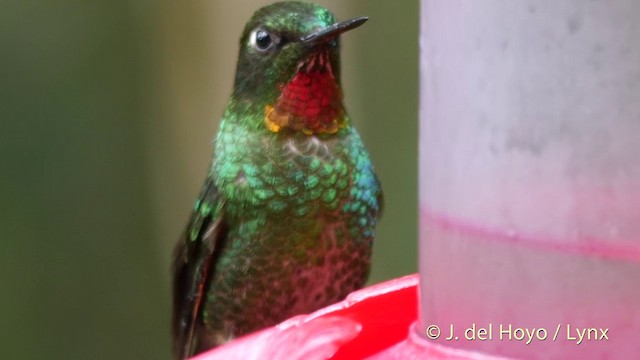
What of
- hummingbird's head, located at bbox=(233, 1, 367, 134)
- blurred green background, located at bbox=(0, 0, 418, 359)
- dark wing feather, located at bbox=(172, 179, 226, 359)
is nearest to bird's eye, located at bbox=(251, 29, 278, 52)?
hummingbird's head, located at bbox=(233, 1, 367, 134)

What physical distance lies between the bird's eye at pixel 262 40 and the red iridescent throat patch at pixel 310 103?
0.07m

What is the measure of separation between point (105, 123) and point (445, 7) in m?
2.23

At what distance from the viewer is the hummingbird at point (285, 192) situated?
1560mm

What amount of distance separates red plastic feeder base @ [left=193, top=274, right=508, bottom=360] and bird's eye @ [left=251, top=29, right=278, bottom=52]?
814mm

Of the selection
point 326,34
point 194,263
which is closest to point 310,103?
point 326,34

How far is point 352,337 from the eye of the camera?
0.74m

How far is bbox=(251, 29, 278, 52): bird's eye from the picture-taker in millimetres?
1560

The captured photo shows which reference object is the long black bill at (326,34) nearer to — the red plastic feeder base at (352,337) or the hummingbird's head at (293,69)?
the hummingbird's head at (293,69)

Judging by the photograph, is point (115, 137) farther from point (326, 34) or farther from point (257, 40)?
point (326, 34)

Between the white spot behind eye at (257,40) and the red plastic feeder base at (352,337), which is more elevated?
the white spot behind eye at (257,40)

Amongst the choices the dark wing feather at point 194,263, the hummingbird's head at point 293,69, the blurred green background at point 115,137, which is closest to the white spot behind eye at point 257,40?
the hummingbird's head at point 293,69

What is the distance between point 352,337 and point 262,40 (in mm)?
929

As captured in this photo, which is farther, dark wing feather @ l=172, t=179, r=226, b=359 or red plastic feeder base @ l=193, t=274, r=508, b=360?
dark wing feather @ l=172, t=179, r=226, b=359

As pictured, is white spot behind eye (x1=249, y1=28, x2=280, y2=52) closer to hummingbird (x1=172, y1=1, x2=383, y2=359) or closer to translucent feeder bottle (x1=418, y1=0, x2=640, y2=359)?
hummingbird (x1=172, y1=1, x2=383, y2=359)
